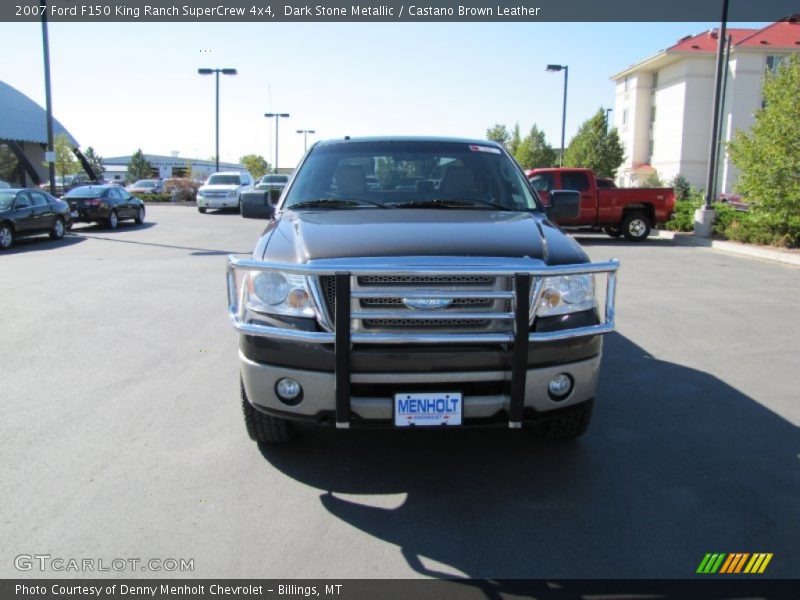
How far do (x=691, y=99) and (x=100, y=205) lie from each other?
47107 mm

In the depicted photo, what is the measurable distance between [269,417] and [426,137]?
2.76 meters

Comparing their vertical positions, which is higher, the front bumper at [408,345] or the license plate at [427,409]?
the front bumper at [408,345]

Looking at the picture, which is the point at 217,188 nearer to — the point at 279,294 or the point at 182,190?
the point at 182,190

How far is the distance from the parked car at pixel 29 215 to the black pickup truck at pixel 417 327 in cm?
1505

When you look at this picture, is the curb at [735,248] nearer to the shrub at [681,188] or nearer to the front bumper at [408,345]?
the front bumper at [408,345]

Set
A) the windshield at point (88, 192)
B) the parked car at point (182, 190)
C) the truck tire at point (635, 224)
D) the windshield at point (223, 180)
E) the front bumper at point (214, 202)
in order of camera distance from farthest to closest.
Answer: the parked car at point (182, 190), the windshield at point (223, 180), the front bumper at point (214, 202), the windshield at point (88, 192), the truck tire at point (635, 224)

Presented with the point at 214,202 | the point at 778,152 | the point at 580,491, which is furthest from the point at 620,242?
the point at 214,202

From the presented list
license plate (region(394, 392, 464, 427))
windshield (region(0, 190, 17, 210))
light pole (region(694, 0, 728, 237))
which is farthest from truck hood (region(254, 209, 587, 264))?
light pole (region(694, 0, 728, 237))

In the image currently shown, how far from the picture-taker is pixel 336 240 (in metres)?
3.62

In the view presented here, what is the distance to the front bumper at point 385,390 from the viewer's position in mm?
3316

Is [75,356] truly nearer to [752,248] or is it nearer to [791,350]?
[791,350]

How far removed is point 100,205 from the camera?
21406 mm

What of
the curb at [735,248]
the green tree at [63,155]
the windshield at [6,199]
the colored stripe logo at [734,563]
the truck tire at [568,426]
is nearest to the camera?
the colored stripe logo at [734,563]

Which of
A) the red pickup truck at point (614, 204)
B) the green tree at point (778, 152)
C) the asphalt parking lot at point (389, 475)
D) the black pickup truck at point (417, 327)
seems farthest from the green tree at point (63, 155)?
the black pickup truck at point (417, 327)
